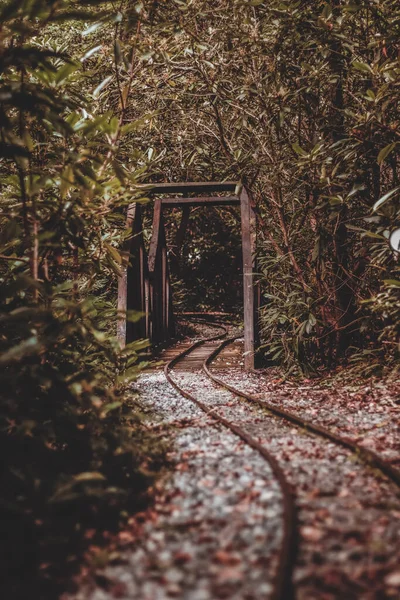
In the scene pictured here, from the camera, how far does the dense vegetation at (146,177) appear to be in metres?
3.18

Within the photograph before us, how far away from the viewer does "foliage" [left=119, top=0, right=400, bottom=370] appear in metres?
5.88

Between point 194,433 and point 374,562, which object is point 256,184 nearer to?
point 194,433

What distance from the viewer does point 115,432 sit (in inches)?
143

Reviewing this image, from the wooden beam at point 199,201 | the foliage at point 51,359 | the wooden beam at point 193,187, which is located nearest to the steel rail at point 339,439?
the foliage at point 51,359

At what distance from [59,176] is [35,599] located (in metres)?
2.70

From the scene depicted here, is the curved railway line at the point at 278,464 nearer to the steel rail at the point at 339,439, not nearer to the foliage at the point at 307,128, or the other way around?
the steel rail at the point at 339,439

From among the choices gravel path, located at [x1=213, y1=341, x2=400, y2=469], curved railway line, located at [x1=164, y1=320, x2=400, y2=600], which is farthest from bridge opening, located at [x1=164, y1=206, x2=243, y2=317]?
curved railway line, located at [x1=164, y1=320, x2=400, y2=600]

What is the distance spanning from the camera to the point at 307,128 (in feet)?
24.6

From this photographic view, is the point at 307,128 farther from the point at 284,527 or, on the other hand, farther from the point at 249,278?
the point at 284,527

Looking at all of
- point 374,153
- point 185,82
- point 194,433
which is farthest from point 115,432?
point 185,82

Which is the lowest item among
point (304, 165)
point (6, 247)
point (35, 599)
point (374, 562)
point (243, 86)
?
point (35, 599)

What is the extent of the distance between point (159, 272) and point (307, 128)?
494 cm

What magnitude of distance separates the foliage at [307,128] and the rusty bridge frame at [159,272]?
44cm

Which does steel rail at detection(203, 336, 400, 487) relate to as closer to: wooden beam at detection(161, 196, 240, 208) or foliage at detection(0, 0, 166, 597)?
foliage at detection(0, 0, 166, 597)
